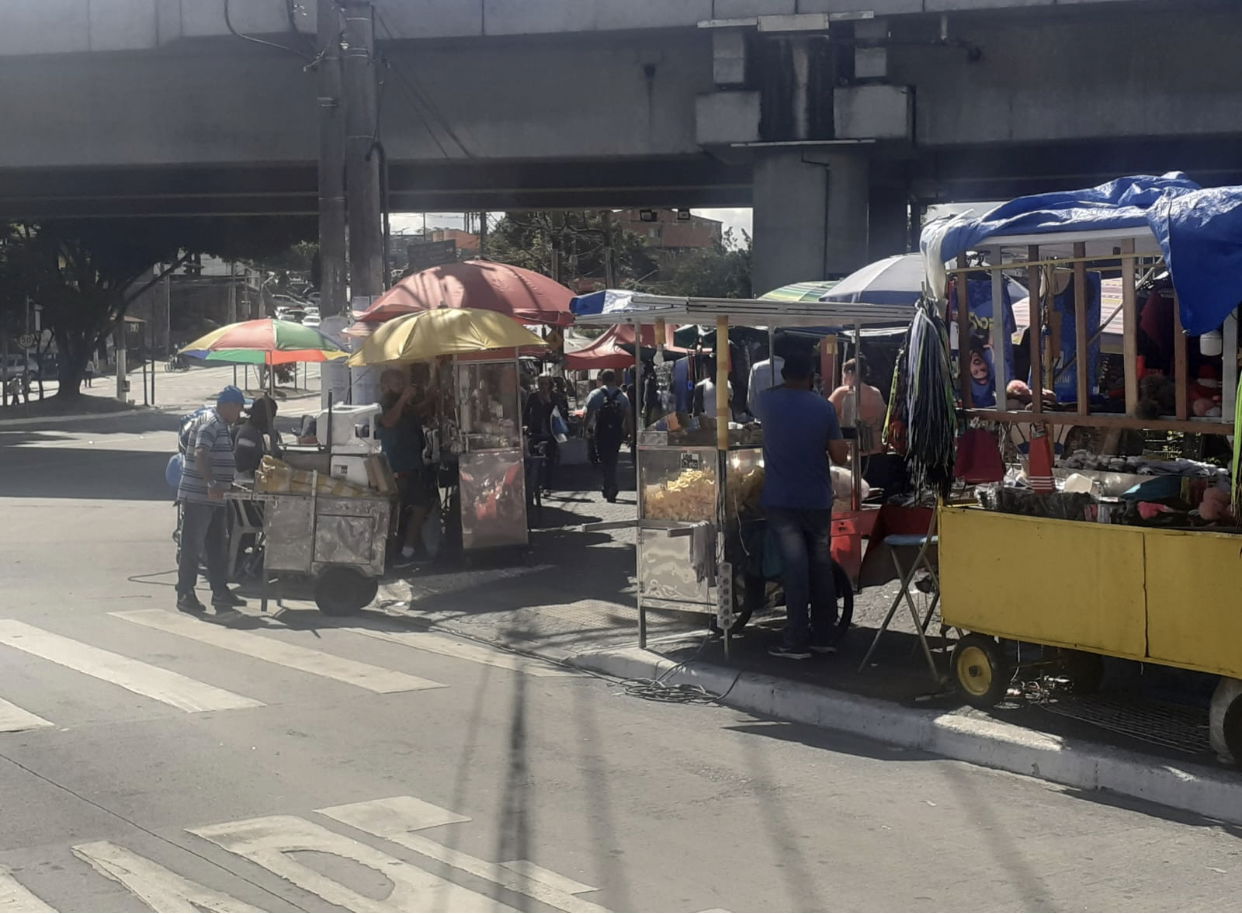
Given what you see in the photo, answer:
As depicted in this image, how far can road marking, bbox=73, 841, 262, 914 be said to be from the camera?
208 inches

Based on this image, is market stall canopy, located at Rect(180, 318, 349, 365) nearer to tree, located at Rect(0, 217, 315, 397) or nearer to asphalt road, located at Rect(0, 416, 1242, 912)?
asphalt road, located at Rect(0, 416, 1242, 912)

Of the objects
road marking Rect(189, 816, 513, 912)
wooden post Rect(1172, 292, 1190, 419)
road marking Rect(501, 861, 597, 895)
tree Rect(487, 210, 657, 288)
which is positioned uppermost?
tree Rect(487, 210, 657, 288)

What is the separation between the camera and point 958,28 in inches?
824

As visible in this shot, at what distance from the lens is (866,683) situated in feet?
29.5

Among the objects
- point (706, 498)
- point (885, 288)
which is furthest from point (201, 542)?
point (885, 288)

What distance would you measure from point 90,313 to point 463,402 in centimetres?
3618

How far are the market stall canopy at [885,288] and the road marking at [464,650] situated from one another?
14.6 feet

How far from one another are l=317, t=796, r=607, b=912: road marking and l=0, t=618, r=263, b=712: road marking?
2311 mm

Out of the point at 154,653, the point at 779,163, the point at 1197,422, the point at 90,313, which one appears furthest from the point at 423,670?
the point at 90,313

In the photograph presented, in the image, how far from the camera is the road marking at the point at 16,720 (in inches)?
316

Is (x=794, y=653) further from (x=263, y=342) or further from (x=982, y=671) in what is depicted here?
(x=263, y=342)

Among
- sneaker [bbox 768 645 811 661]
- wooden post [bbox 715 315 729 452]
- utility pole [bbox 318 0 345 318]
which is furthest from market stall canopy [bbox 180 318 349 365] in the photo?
sneaker [bbox 768 645 811 661]

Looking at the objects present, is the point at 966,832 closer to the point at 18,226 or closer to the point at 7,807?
the point at 7,807

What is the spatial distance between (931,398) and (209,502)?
255 inches
